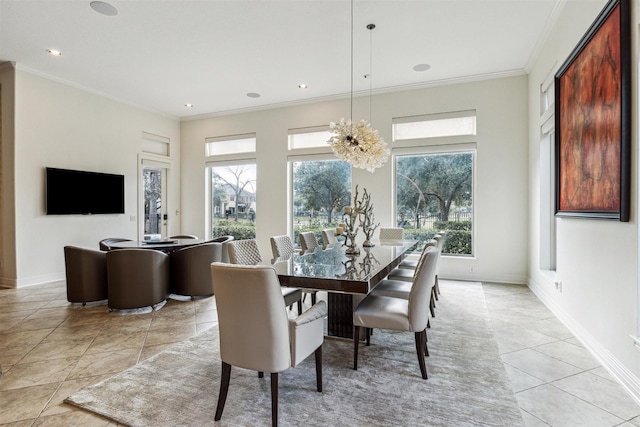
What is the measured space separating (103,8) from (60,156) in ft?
10.1

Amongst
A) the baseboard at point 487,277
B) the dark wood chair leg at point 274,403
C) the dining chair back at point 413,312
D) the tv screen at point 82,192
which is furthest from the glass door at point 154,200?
the dark wood chair leg at point 274,403

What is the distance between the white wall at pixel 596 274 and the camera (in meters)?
2.21

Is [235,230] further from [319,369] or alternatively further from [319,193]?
[319,369]

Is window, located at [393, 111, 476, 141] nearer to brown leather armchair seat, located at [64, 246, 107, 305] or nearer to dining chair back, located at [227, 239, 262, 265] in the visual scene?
dining chair back, located at [227, 239, 262, 265]

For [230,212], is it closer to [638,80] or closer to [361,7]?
[361,7]

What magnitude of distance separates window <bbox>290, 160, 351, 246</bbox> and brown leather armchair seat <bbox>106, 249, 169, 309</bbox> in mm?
3253

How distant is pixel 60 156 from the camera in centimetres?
550

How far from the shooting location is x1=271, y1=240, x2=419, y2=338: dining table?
201 cm

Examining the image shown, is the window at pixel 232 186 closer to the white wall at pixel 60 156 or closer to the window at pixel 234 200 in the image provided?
the window at pixel 234 200

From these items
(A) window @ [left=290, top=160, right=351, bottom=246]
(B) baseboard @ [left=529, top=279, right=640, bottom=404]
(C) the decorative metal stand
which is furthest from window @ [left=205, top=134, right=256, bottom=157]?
(B) baseboard @ [left=529, top=279, right=640, bottom=404]

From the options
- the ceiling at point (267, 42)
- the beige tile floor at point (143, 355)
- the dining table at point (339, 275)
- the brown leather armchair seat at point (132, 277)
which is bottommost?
the beige tile floor at point (143, 355)

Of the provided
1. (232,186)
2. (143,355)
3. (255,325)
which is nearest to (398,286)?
(255,325)

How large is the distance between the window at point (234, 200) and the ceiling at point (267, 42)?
1.87 metres

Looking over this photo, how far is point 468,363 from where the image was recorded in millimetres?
2582
